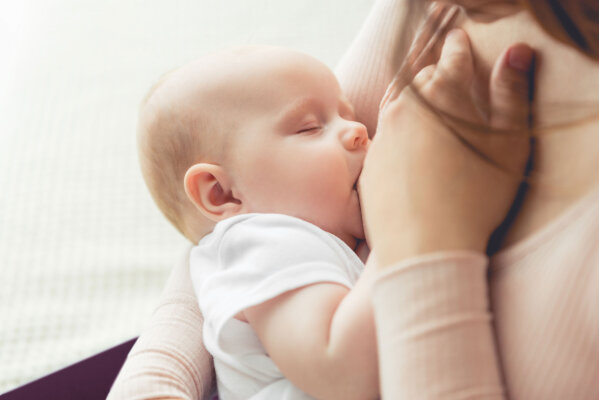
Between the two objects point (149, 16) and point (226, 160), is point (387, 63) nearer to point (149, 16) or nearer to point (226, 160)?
point (226, 160)

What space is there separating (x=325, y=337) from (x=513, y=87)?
0.88 ft

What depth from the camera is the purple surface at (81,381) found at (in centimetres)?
92

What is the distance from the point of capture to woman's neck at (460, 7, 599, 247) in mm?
435

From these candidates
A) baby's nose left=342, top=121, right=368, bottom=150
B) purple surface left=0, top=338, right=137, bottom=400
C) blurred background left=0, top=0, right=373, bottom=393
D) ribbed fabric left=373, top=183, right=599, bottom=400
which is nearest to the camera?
ribbed fabric left=373, top=183, right=599, bottom=400

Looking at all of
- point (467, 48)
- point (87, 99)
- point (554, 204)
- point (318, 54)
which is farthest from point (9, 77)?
point (554, 204)

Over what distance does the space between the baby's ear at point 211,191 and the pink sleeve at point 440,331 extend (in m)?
0.34

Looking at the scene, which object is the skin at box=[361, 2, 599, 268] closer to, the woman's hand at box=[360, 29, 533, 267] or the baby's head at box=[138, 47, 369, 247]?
the woman's hand at box=[360, 29, 533, 267]

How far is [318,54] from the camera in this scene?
146 cm

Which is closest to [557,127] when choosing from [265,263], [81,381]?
[265,263]

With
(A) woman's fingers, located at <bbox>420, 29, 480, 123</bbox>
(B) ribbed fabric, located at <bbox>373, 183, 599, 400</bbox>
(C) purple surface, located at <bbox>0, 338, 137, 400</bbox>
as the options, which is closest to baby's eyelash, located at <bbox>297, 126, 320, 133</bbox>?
(A) woman's fingers, located at <bbox>420, 29, 480, 123</bbox>

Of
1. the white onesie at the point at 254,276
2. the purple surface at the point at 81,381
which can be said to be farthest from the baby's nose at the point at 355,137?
the purple surface at the point at 81,381

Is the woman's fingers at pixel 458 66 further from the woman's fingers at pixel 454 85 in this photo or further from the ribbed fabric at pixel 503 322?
the ribbed fabric at pixel 503 322

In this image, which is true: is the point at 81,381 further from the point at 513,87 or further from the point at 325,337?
the point at 513,87

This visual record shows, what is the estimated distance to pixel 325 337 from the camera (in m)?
0.56
